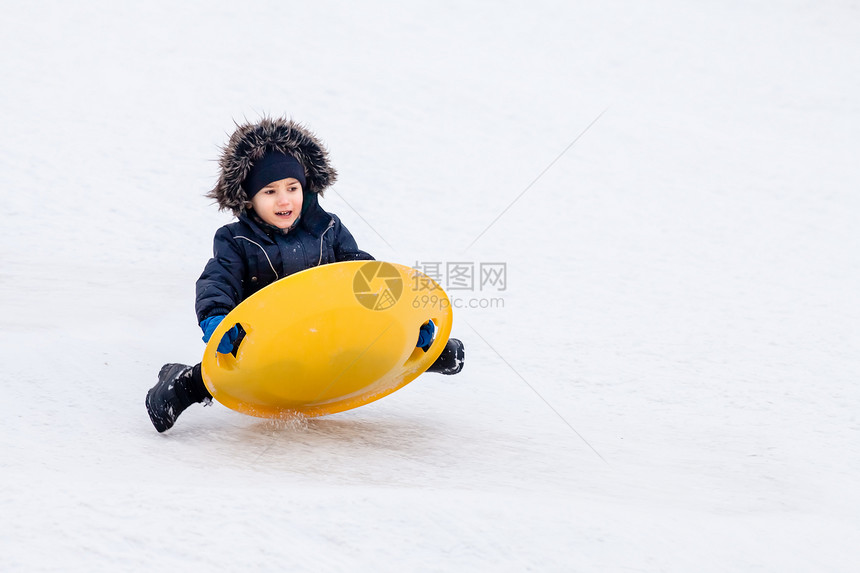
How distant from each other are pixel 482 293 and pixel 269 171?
6.54 feet

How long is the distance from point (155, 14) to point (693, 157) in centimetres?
476

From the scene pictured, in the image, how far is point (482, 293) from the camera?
444 cm

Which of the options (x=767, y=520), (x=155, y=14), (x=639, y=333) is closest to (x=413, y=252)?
(x=639, y=333)

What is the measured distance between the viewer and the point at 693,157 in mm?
6336

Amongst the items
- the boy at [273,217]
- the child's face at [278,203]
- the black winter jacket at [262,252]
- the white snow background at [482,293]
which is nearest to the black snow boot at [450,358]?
the boy at [273,217]

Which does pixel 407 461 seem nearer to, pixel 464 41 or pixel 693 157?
pixel 693 157

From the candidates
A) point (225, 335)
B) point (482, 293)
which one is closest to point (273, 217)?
point (225, 335)

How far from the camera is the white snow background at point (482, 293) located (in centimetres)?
173

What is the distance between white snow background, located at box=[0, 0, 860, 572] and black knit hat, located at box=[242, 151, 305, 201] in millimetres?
704

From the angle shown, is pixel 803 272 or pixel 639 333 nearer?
pixel 639 333

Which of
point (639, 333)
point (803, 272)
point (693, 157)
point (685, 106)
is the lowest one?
point (639, 333)

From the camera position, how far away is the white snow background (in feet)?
5.69

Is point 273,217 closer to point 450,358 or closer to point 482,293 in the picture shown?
point 450,358

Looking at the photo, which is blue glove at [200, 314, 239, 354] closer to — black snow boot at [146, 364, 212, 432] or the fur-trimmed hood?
black snow boot at [146, 364, 212, 432]
